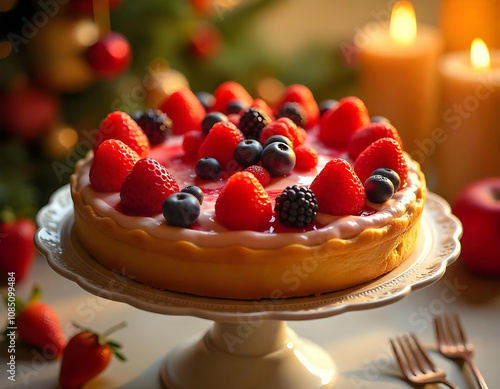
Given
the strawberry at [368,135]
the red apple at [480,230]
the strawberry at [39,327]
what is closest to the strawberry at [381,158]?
the strawberry at [368,135]

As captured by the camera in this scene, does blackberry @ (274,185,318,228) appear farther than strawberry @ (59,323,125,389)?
No

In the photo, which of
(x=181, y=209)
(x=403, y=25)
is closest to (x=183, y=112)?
(x=181, y=209)

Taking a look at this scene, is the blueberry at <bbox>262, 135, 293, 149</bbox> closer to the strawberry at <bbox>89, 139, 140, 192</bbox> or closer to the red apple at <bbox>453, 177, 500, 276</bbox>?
the strawberry at <bbox>89, 139, 140, 192</bbox>

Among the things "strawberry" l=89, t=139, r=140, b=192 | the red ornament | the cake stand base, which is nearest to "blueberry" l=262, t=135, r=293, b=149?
"strawberry" l=89, t=139, r=140, b=192

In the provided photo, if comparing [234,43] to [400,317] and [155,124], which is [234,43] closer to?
[155,124]

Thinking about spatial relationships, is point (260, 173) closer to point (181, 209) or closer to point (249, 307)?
point (181, 209)

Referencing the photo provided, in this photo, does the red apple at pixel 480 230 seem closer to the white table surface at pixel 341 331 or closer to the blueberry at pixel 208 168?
the white table surface at pixel 341 331
